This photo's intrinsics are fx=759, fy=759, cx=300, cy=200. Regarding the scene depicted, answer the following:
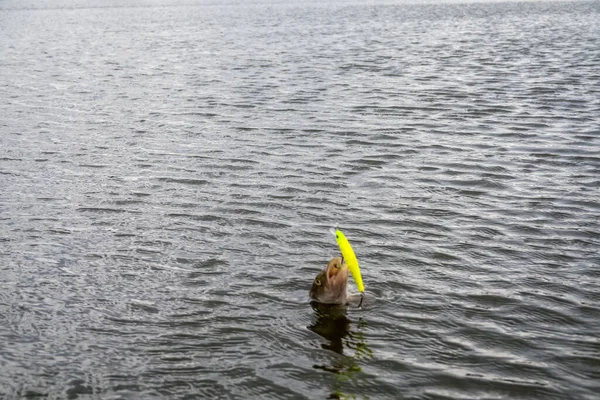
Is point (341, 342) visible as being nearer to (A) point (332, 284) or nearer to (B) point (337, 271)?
(A) point (332, 284)

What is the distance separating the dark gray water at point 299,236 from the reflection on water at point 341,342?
0.02 metres

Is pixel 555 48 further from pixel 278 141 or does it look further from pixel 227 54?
pixel 278 141

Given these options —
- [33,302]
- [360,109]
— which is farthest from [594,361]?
[360,109]

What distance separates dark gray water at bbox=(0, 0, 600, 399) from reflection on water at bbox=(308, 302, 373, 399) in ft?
0.07

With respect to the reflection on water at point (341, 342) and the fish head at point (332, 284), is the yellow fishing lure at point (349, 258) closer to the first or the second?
the fish head at point (332, 284)

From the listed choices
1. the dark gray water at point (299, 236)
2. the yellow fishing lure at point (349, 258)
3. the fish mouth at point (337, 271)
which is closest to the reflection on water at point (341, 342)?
the dark gray water at point (299, 236)

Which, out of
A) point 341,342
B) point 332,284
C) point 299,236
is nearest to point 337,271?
point 332,284

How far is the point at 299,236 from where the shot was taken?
29.8 ft

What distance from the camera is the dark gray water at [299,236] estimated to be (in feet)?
20.5

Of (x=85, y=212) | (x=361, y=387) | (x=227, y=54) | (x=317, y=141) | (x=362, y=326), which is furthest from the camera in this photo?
(x=227, y=54)

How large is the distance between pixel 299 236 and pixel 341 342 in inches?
100

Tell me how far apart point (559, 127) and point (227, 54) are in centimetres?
1666

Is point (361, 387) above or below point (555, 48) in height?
below

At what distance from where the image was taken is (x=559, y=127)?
45.9 ft
